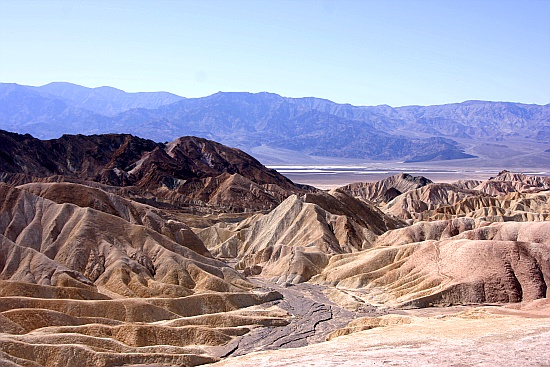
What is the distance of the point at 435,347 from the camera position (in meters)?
55.7

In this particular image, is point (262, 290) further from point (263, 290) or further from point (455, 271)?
point (455, 271)

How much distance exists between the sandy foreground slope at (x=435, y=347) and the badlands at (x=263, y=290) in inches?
7.4

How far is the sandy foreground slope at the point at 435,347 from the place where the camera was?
50.9 m

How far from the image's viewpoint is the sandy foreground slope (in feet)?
167

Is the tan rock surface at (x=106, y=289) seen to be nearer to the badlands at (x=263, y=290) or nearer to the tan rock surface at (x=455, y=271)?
the badlands at (x=263, y=290)

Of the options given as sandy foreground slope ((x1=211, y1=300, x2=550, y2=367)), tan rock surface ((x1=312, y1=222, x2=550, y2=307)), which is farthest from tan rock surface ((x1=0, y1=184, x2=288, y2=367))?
tan rock surface ((x1=312, y1=222, x2=550, y2=307))

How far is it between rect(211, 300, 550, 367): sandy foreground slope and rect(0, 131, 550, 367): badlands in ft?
0.61

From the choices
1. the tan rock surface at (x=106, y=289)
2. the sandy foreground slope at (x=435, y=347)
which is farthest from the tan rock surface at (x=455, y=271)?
the sandy foreground slope at (x=435, y=347)

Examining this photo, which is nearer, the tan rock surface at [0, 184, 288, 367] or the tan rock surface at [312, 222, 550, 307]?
the tan rock surface at [0, 184, 288, 367]

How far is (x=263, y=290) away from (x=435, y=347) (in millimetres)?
50714

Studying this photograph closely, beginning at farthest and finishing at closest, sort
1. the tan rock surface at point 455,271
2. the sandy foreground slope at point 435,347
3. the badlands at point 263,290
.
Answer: the tan rock surface at point 455,271
the badlands at point 263,290
the sandy foreground slope at point 435,347

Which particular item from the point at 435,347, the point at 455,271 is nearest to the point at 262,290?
the point at 455,271

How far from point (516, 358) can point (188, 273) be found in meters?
57.6

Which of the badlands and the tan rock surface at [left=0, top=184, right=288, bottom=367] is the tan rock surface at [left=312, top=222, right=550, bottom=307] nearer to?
the badlands
